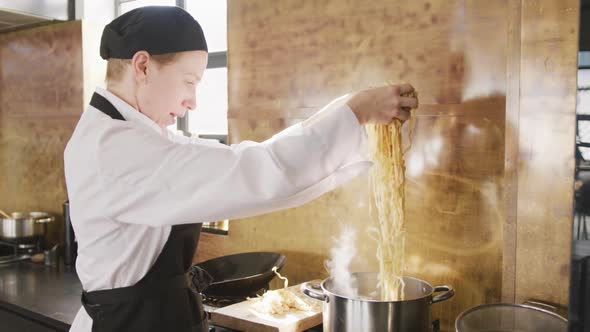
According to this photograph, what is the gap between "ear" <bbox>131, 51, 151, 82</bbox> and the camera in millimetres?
1525

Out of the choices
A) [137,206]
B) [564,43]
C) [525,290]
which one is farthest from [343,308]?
[564,43]

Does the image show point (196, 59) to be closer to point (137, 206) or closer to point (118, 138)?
point (118, 138)

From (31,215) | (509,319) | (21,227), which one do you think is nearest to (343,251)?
(509,319)

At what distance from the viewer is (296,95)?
2609 millimetres

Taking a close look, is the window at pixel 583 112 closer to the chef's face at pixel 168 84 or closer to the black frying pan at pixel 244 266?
the chef's face at pixel 168 84

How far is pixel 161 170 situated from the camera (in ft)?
4.28

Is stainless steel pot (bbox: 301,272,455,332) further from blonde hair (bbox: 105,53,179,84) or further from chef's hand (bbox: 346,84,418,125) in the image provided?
blonde hair (bbox: 105,53,179,84)

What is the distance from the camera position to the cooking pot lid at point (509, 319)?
1.61 m

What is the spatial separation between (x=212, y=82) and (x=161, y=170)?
7.52 ft

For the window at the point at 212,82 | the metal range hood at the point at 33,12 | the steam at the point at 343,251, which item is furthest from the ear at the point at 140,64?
the metal range hood at the point at 33,12

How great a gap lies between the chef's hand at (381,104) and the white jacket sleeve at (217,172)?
0.04m

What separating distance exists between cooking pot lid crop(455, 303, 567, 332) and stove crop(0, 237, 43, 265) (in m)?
2.97

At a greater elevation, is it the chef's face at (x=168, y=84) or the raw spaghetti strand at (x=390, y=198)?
the chef's face at (x=168, y=84)

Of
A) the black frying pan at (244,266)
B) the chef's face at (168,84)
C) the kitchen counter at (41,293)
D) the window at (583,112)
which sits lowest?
the kitchen counter at (41,293)
